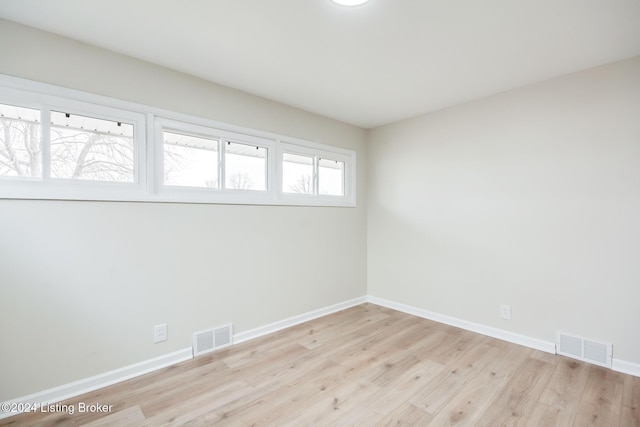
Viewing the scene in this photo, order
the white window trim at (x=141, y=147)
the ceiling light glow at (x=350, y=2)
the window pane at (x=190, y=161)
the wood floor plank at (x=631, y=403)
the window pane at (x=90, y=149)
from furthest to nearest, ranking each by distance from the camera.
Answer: the window pane at (x=190, y=161) < the window pane at (x=90, y=149) < the white window trim at (x=141, y=147) < the wood floor plank at (x=631, y=403) < the ceiling light glow at (x=350, y=2)

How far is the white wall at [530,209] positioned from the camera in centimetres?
227

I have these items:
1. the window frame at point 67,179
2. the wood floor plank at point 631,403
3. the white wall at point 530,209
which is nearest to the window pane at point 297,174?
the white wall at point 530,209

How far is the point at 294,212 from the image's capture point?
326cm

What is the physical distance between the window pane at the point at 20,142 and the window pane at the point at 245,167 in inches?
51.8

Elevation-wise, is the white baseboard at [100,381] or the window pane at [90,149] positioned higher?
the window pane at [90,149]

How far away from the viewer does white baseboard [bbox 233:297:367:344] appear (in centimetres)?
283

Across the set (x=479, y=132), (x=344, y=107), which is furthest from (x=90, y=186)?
(x=479, y=132)

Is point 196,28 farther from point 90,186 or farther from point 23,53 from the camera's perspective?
point 90,186

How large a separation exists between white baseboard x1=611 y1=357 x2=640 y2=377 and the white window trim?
3.08 meters

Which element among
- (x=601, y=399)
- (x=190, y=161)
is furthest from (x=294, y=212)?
(x=601, y=399)

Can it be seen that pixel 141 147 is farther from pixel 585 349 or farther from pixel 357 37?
pixel 585 349

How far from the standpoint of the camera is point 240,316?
2805mm

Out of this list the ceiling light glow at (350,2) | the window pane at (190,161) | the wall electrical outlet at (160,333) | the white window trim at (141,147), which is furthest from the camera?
the window pane at (190,161)

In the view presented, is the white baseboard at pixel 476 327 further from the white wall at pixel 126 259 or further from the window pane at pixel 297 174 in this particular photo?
the window pane at pixel 297 174
